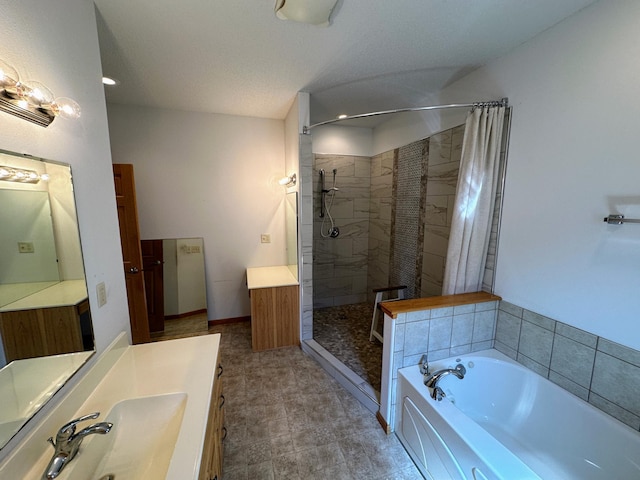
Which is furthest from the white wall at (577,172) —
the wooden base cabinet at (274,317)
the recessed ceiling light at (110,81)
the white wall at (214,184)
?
the recessed ceiling light at (110,81)

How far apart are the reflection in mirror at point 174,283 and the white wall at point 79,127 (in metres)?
1.59

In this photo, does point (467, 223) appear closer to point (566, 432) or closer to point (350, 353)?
point (566, 432)

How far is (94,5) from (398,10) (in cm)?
162

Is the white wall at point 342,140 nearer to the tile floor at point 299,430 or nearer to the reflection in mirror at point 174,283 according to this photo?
the reflection in mirror at point 174,283

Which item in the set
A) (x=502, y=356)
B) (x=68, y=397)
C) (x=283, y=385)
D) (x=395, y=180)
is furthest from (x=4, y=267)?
(x=395, y=180)

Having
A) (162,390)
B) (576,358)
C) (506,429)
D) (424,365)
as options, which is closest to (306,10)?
(162,390)

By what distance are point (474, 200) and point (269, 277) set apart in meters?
2.15

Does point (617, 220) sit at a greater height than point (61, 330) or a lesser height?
greater

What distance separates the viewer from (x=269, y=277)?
2834mm

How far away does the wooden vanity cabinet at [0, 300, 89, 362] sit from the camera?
2.43 ft

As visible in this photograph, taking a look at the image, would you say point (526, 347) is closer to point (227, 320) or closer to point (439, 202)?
point (439, 202)

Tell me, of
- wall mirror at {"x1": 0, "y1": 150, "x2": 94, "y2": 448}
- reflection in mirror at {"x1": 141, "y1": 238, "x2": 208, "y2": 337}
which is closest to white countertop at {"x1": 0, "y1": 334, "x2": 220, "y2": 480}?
wall mirror at {"x1": 0, "y1": 150, "x2": 94, "y2": 448}

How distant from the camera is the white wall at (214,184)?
8.81ft

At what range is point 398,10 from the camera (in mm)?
1336
